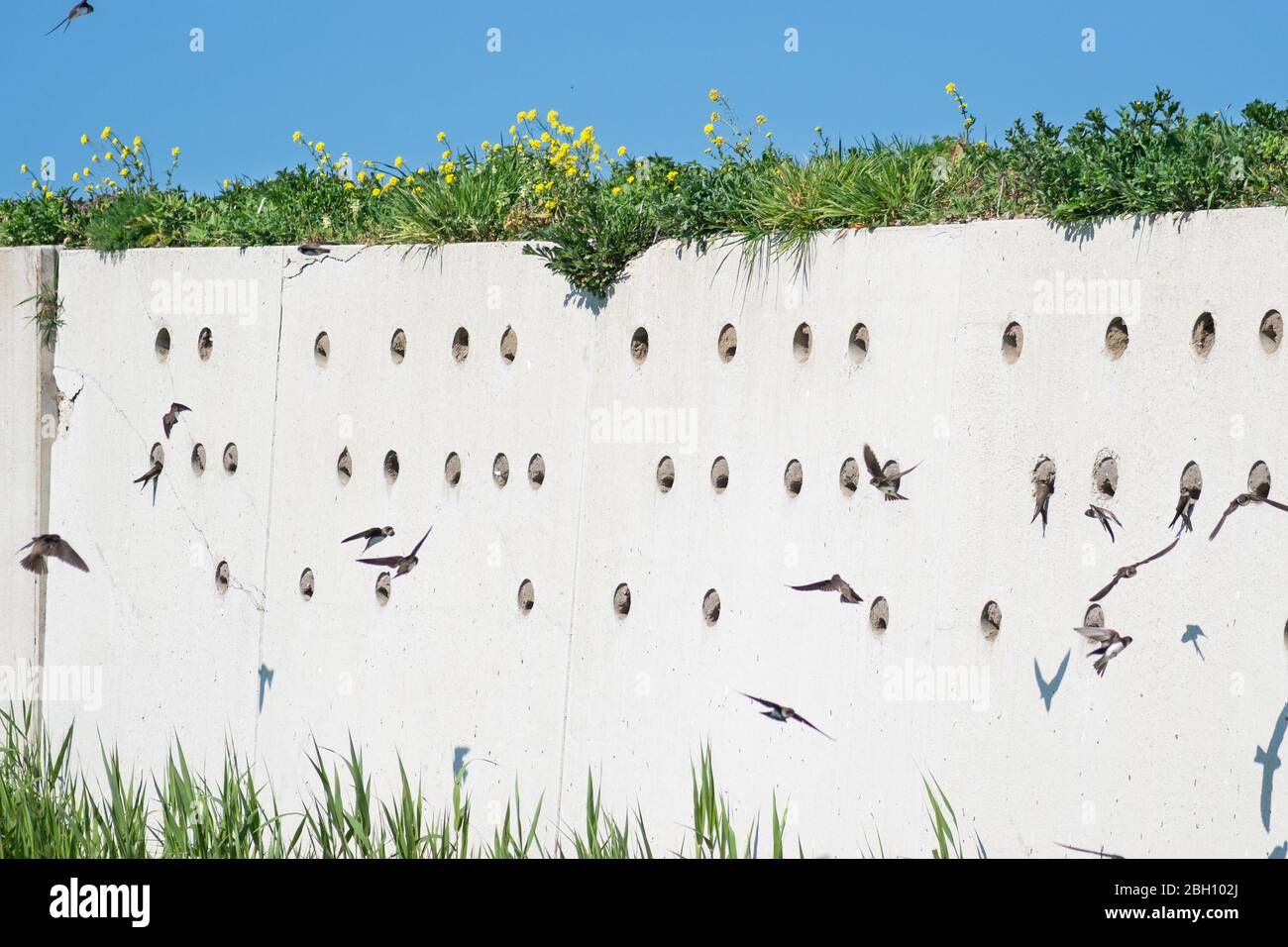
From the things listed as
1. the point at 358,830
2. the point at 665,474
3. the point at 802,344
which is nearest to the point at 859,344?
the point at 802,344

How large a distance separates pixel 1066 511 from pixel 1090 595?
330mm

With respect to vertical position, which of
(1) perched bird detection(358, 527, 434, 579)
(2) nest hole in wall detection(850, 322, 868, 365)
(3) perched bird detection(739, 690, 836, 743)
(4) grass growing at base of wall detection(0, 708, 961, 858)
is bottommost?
(4) grass growing at base of wall detection(0, 708, 961, 858)

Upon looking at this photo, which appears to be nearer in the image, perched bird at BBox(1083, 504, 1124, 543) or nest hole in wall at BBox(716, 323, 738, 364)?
perched bird at BBox(1083, 504, 1124, 543)

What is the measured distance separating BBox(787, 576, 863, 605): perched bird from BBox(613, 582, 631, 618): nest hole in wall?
939 millimetres

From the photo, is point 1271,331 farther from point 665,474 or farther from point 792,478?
point 665,474

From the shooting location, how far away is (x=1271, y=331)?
16.4ft

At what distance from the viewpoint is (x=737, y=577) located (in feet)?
20.0

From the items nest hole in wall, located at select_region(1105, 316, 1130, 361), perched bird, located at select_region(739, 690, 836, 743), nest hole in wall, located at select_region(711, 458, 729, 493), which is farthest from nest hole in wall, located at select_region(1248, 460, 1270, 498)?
nest hole in wall, located at select_region(711, 458, 729, 493)

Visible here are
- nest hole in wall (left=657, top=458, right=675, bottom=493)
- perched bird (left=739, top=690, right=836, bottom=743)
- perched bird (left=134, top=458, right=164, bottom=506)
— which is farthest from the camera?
perched bird (left=134, top=458, right=164, bottom=506)

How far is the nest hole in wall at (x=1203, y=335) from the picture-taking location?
512 centimetres

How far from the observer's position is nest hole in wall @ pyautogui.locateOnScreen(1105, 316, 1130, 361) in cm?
529

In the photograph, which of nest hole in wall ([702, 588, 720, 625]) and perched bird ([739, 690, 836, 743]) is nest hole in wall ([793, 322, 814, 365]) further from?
perched bird ([739, 690, 836, 743])

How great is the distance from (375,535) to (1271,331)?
4283 mm
